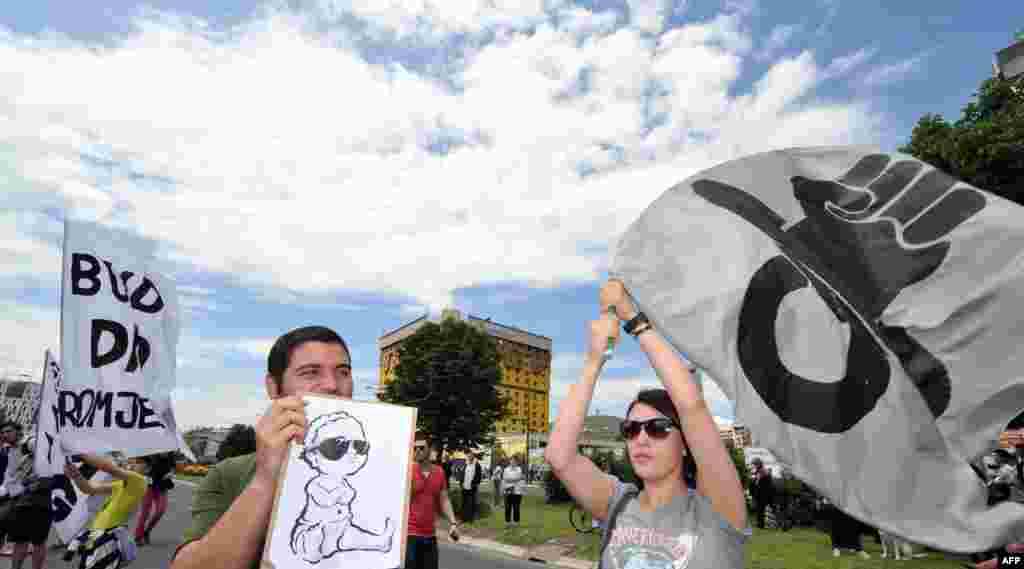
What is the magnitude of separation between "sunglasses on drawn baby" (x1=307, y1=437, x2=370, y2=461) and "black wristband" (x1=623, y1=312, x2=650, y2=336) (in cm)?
120

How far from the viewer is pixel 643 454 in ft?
9.45

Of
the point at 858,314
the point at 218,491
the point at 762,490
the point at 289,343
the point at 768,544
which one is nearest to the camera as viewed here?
the point at 218,491

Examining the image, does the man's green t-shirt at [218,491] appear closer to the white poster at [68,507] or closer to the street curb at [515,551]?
the white poster at [68,507]

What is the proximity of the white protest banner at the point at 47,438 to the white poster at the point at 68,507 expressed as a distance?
53 cm

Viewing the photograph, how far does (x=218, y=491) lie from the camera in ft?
7.60

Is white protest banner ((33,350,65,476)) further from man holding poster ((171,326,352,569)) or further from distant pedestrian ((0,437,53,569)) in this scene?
man holding poster ((171,326,352,569))

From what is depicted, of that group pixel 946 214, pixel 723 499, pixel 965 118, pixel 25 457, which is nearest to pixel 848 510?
pixel 723 499

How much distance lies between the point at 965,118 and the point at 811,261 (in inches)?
760

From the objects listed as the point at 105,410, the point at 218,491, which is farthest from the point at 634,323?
the point at 105,410

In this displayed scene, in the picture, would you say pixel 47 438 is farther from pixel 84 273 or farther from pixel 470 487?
pixel 470 487

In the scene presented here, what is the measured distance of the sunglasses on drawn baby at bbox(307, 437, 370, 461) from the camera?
2.39 meters

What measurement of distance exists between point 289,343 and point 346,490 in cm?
53

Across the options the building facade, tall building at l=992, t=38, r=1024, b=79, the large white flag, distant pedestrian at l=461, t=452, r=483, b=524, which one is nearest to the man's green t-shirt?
the large white flag

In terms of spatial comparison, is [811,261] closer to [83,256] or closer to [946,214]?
[946,214]
